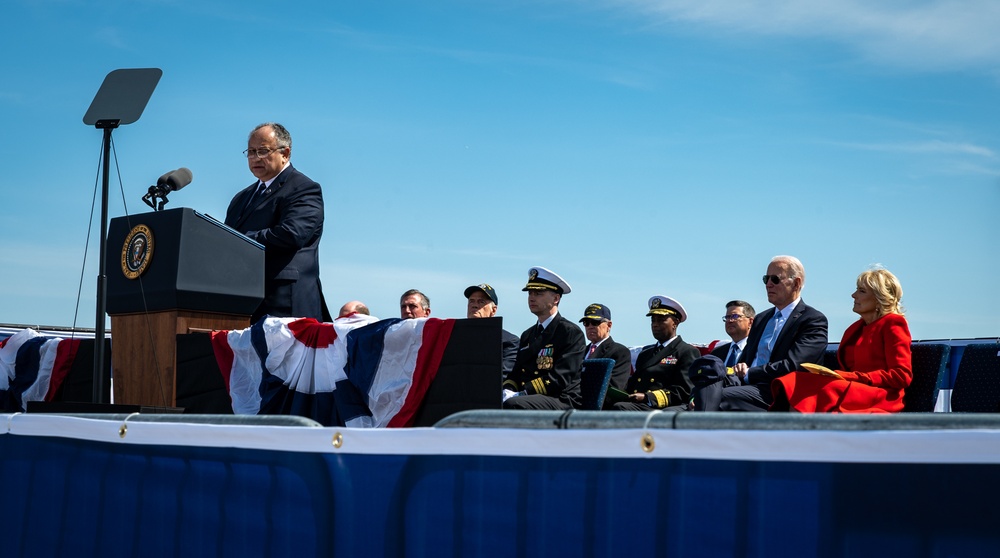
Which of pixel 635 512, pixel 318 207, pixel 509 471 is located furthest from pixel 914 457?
pixel 318 207

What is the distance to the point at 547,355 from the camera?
7.29 metres

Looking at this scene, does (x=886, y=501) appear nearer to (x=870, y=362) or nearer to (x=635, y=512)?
(x=635, y=512)

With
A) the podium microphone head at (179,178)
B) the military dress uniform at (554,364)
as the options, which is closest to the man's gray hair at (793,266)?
the military dress uniform at (554,364)

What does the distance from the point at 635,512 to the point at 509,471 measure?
0.32m

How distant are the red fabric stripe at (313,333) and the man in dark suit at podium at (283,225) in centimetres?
49

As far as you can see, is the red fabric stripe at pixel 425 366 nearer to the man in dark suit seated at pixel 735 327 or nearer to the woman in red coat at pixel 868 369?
the woman in red coat at pixel 868 369

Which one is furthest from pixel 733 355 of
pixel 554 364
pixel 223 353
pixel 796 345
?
pixel 223 353

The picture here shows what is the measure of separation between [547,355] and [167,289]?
9.18 ft

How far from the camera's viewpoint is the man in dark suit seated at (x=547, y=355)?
713cm

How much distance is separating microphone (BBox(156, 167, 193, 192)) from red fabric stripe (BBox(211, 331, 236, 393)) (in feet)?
3.01

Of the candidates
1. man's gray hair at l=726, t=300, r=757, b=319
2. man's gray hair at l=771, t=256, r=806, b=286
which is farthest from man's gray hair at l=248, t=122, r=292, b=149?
man's gray hair at l=726, t=300, r=757, b=319

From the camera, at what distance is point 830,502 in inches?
83.2

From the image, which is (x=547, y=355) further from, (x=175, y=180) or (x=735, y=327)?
(x=175, y=180)

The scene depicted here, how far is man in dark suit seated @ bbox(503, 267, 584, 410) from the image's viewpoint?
7.13 metres
